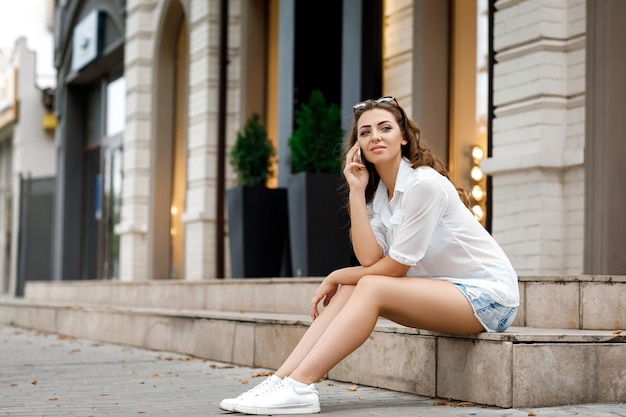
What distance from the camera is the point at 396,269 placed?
4629mm

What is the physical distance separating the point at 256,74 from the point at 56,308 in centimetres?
414

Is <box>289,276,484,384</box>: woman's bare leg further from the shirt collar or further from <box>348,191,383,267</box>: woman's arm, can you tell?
the shirt collar

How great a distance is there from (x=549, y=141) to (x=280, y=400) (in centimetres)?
407

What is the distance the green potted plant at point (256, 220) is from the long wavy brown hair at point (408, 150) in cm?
637

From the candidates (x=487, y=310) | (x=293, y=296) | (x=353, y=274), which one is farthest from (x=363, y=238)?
(x=293, y=296)

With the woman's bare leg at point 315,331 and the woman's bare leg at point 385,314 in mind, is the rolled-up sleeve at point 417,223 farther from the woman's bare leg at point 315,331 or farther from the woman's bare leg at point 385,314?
the woman's bare leg at point 315,331

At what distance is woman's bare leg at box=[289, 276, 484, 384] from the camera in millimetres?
4418

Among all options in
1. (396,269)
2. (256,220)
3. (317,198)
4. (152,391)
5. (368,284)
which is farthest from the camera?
(256,220)

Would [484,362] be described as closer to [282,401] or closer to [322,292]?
[322,292]

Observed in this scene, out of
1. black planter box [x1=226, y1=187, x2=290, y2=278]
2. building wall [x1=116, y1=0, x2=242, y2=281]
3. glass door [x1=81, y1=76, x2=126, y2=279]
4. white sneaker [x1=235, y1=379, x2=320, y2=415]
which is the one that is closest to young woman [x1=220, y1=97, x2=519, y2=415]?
white sneaker [x1=235, y1=379, x2=320, y2=415]

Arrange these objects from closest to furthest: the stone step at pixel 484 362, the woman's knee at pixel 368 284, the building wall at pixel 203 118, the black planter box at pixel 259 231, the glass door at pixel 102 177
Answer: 1. the woman's knee at pixel 368 284
2. the stone step at pixel 484 362
3. the black planter box at pixel 259 231
4. the building wall at pixel 203 118
5. the glass door at pixel 102 177

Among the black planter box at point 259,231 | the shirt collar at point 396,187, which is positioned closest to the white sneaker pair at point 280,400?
the shirt collar at point 396,187

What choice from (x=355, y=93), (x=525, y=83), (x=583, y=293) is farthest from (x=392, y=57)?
(x=583, y=293)

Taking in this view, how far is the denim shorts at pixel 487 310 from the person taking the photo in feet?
15.1
